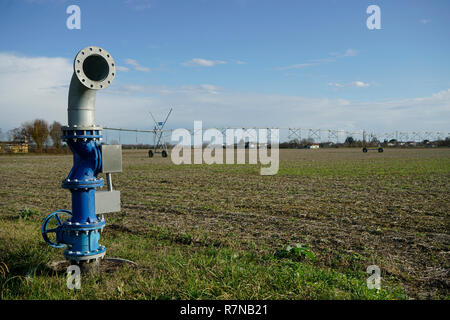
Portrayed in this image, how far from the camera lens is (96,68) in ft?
14.2

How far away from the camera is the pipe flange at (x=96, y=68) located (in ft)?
13.1

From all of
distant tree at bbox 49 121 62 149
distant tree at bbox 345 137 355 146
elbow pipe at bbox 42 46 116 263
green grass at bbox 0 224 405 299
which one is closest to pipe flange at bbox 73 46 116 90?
elbow pipe at bbox 42 46 116 263

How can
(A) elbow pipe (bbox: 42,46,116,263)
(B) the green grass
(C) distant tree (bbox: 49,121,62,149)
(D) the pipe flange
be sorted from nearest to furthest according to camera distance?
(B) the green grass, (D) the pipe flange, (A) elbow pipe (bbox: 42,46,116,263), (C) distant tree (bbox: 49,121,62,149)

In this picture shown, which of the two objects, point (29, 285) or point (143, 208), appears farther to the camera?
point (143, 208)

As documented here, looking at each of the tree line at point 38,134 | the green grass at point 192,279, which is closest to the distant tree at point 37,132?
the tree line at point 38,134

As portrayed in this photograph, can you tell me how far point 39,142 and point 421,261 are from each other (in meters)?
85.7

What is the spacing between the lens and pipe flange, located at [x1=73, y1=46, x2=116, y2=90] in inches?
157

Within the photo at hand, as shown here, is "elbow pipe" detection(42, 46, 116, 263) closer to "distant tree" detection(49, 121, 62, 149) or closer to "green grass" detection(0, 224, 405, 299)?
"green grass" detection(0, 224, 405, 299)

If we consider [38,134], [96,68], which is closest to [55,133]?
[38,134]

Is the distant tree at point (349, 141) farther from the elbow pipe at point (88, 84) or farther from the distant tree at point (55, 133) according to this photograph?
the elbow pipe at point (88, 84)

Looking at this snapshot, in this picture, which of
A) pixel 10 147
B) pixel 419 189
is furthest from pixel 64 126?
pixel 10 147

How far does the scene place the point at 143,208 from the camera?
9.83m

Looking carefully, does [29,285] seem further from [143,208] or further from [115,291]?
[143,208]

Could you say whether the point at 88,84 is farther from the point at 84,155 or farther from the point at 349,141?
the point at 349,141
